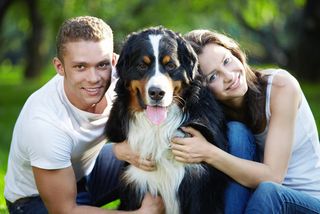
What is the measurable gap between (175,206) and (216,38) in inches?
42.1

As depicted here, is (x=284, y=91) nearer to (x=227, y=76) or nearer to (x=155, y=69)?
(x=227, y=76)

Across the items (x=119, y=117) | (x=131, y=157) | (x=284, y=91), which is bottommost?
(x=131, y=157)

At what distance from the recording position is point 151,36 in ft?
11.9

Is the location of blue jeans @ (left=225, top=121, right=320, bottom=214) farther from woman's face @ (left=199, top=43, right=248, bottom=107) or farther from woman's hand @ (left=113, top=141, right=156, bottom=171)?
woman's hand @ (left=113, top=141, right=156, bottom=171)

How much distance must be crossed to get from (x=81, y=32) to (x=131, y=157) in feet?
2.68

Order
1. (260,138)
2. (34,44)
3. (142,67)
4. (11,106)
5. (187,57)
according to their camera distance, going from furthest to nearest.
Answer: (34,44) < (11,106) < (260,138) < (187,57) < (142,67)

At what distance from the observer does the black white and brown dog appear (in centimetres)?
360

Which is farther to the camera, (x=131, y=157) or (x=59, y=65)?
(x=59, y=65)

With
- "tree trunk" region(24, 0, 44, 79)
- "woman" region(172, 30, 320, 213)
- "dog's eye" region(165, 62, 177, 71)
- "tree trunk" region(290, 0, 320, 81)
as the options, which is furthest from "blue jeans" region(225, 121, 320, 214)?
"tree trunk" region(24, 0, 44, 79)

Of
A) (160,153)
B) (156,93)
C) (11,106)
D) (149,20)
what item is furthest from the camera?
(149,20)

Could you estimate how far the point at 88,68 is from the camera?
3.87m

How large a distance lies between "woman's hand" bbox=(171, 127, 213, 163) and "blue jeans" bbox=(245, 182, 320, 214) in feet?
1.25

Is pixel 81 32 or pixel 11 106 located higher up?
pixel 81 32

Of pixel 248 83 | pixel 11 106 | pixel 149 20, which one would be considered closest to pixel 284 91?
pixel 248 83
